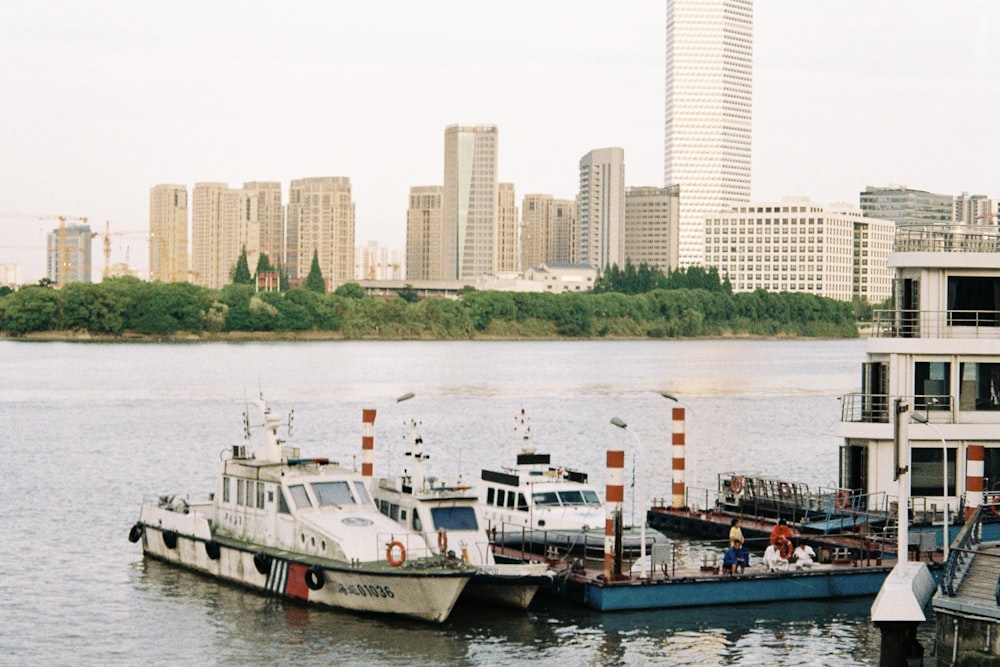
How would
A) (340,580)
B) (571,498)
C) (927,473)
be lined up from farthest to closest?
1. (927,473)
2. (571,498)
3. (340,580)

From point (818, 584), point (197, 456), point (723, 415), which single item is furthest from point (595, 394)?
point (818, 584)

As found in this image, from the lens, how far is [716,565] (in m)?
36.2

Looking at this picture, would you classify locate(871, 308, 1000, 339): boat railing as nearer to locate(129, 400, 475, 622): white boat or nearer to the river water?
the river water

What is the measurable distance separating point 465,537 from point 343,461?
32.4m

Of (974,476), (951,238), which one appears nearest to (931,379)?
(974,476)

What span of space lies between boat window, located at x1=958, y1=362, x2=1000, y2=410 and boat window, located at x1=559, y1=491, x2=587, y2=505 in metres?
10.1

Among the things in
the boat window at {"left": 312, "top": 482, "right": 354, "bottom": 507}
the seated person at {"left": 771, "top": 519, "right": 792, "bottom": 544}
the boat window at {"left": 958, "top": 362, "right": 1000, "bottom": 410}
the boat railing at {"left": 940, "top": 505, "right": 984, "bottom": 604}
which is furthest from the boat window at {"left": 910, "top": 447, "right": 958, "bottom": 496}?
the boat window at {"left": 312, "top": 482, "right": 354, "bottom": 507}

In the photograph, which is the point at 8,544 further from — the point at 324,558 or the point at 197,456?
the point at 197,456

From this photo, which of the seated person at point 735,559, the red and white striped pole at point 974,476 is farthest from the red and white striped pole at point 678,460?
the red and white striped pole at point 974,476

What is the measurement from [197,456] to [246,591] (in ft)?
108

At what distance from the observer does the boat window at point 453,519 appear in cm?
3488

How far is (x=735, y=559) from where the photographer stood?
35.2m

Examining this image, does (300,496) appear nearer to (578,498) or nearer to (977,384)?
(578,498)

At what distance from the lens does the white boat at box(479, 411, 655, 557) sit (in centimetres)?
3791
